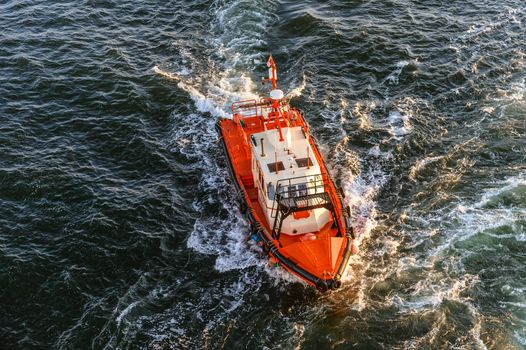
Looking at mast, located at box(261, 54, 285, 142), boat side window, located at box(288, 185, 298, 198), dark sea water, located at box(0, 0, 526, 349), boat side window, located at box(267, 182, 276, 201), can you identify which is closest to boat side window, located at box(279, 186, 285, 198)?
boat side window, located at box(288, 185, 298, 198)

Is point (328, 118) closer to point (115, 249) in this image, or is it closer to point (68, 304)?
point (115, 249)

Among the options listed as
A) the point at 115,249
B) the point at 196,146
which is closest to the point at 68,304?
the point at 115,249

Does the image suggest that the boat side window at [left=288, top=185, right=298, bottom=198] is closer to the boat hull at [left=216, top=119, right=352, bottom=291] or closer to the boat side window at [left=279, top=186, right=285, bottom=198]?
the boat side window at [left=279, top=186, right=285, bottom=198]

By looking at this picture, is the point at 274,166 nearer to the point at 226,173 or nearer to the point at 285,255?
the point at 285,255

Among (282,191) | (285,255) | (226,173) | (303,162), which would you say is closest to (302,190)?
(282,191)

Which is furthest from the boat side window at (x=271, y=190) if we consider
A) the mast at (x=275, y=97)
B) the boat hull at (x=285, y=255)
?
the mast at (x=275, y=97)

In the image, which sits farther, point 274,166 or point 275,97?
point 275,97
